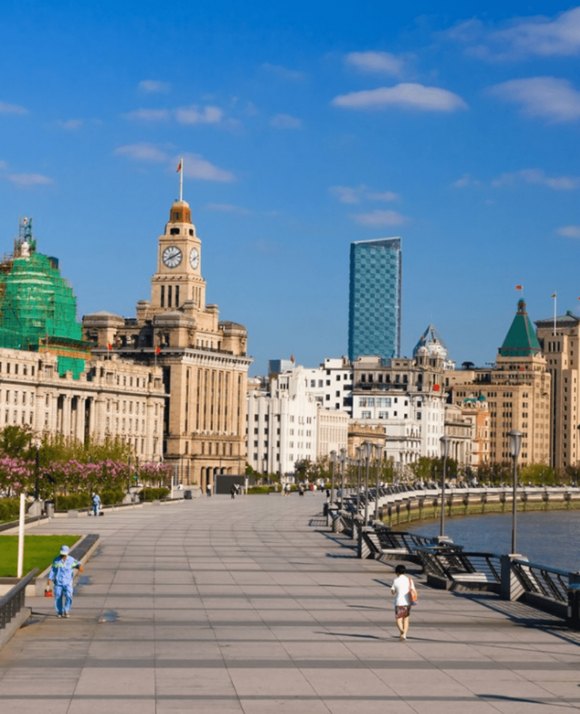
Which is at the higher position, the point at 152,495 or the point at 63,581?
the point at 152,495

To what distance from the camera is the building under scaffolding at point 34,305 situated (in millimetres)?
185500

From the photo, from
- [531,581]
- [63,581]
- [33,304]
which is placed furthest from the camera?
[33,304]

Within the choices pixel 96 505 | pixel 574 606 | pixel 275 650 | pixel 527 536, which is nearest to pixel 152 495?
pixel 527 536

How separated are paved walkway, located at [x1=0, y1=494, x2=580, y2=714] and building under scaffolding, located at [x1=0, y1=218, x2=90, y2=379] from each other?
433 feet

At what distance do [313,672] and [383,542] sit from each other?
3688 cm

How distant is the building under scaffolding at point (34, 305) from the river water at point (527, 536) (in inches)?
1954

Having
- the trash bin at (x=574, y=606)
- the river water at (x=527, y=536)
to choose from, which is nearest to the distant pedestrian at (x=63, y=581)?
the trash bin at (x=574, y=606)

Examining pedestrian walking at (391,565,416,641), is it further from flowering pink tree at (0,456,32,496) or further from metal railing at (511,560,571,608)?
flowering pink tree at (0,456,32,496)

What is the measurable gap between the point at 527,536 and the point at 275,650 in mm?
110275

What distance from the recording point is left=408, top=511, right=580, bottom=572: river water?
108m

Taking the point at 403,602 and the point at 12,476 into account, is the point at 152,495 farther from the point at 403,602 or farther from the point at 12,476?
the point at 403,602

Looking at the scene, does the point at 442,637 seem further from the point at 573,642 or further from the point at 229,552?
the point at 229,552

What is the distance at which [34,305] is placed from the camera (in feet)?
616

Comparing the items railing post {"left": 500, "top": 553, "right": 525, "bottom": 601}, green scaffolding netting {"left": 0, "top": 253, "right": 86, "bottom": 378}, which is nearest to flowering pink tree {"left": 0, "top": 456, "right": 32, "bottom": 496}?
A: railing post {"left": 500, "top": 553, "right": 525, "bottom": 601}
